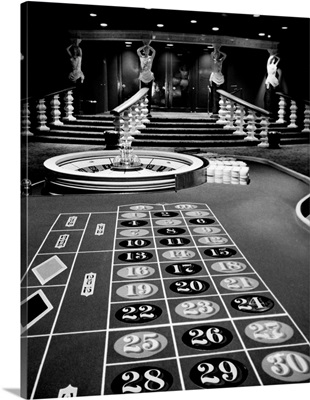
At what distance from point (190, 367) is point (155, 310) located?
14.4 inches

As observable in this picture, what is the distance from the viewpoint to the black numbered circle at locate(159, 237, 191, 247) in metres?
2.55

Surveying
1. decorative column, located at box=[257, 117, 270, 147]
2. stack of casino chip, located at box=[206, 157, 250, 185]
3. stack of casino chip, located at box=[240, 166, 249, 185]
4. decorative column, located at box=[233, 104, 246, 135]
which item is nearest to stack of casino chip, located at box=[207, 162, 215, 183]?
stack of casino chip, located at box=[206, 157, 250, 185]

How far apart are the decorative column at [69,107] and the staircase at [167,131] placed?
0.11ft

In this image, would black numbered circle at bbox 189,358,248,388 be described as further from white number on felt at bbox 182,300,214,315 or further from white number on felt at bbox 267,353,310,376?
white number on felt at bbox 182,300,214,315

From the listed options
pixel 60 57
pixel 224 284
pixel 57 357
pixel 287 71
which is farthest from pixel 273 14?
pixel 57 357

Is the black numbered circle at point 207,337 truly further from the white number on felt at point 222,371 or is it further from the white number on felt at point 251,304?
the white number on felt at point 251,304

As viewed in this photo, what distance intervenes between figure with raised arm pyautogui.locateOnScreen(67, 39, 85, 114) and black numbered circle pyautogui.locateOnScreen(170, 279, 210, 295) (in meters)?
1.27

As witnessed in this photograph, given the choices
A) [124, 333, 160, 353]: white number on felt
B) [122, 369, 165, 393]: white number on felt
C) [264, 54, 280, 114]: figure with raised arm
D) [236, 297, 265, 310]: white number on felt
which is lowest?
[122, 369, 165, 393]: white number on felt

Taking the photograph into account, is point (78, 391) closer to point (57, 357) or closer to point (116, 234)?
point (57, 357)

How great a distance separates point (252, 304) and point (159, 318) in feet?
1.39

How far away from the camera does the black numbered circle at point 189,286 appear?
199cm

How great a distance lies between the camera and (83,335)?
1643mm

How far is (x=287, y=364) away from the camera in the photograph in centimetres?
157

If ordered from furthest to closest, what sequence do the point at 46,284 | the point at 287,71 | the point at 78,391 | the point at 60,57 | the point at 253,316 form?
the point at 287,71 < the point at 60,57 < the point at 46,284 < the point at 253,316 < the point at 78,391
